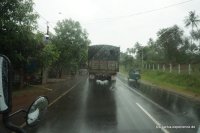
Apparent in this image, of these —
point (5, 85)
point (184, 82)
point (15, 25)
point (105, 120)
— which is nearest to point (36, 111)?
point (5, 85)

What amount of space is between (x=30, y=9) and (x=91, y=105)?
7.44 m

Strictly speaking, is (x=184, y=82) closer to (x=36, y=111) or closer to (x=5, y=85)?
(x=36, y=111)

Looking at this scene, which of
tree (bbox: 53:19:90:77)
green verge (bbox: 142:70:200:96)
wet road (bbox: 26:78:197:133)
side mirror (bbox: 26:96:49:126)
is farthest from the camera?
tree (bbox: 53:19:90:77)

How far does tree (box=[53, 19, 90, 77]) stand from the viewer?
50869 mm

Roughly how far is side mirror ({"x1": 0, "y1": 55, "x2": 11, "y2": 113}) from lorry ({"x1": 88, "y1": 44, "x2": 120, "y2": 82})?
101 feet

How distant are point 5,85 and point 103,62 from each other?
31597 millimetres

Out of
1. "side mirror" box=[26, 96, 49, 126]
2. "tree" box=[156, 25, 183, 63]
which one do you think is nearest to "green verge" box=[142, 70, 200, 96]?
"side mirror" box=[26, 96, 49, 126]

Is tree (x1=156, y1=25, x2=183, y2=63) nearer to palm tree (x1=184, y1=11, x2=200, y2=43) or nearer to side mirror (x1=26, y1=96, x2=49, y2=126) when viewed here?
palm tree (x1=184, y1=11, x2=200, y2=43)

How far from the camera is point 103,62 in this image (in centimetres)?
3425

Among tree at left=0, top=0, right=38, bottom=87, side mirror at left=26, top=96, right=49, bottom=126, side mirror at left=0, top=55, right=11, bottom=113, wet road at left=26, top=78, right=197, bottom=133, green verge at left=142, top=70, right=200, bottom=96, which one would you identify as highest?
tree at left=0, top=0, right=38, bottom=87

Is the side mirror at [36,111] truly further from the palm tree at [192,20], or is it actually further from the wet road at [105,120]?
the palm tree at [192,20]

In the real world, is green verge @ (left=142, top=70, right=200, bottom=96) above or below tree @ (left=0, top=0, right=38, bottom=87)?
below

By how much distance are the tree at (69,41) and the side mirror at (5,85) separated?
4702 centimetres

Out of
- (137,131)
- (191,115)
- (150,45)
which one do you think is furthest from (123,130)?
(150,45)
